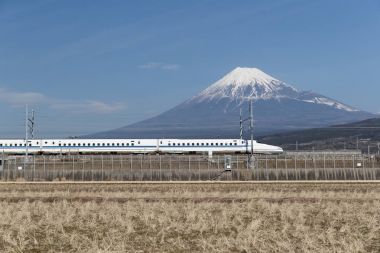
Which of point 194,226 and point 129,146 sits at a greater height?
point 129,146

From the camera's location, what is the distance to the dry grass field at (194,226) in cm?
1700

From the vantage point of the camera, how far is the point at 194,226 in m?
20.6

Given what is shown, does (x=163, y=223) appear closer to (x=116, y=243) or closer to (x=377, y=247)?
→ (x=116, y=243)

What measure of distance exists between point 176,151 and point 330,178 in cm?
5502


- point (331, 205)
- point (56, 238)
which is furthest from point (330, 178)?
point (56, 238)

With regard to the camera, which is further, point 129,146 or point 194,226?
point 129,146

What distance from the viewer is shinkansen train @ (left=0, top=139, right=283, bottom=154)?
351 feet

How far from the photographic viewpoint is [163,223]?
2170 cm

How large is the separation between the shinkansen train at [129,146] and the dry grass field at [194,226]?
76.9 meters

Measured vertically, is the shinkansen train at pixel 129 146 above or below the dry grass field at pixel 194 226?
above

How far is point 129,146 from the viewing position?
10875 centimetres

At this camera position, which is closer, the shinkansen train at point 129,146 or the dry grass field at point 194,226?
the dry grass field at point 194,226

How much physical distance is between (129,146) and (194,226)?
291 ft

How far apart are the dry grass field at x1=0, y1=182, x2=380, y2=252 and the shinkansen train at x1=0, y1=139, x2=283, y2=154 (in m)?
76.9
